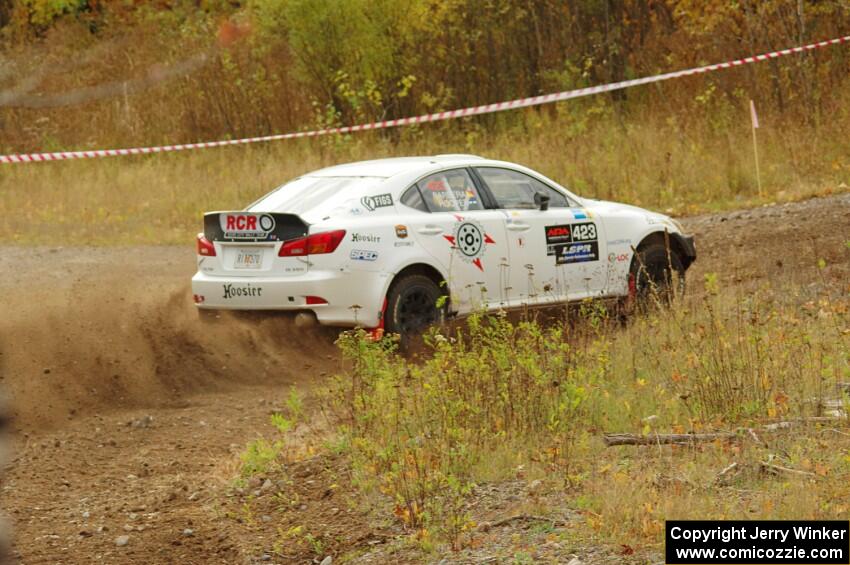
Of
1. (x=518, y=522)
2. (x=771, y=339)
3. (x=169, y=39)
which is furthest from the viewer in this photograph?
(x=169, y=39)

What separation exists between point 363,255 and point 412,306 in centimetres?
62

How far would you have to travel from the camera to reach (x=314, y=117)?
2469cm

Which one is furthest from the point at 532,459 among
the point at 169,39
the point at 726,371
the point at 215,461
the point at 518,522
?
the point at 169,39

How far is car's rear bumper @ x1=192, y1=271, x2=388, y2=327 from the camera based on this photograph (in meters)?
10.5

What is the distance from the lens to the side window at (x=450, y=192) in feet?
37.2

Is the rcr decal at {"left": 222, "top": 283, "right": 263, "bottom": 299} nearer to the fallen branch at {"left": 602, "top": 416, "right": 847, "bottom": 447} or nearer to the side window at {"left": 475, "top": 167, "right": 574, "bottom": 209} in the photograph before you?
the side window at {"left": 475, "top": 167, "right": 574, "bottom": 209}

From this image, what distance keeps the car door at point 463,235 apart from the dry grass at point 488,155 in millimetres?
7894

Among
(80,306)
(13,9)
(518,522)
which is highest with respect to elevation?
(13,9)

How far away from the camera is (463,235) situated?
1127 centimetres

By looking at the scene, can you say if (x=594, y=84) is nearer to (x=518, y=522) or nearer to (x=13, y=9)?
(x=13, y=9)

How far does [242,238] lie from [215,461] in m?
2.58

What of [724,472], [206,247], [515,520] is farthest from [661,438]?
[206,247]

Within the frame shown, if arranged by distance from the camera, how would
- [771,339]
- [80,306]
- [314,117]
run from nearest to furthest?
[771,339]
[80,306]
[314,117]

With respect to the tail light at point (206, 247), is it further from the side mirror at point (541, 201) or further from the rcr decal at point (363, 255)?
the side mirror at point (541, 201)
